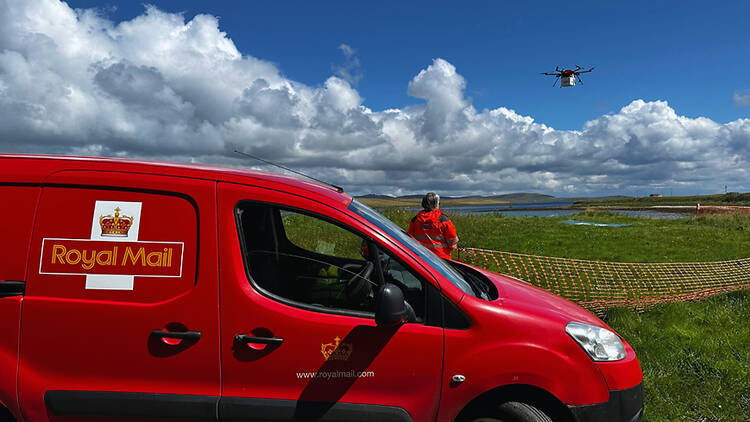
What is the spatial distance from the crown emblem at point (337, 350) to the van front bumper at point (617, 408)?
4.20 ft

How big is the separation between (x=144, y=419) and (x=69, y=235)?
1060 mm

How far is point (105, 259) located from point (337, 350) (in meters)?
1.33

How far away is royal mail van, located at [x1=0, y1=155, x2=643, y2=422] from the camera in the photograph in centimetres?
221

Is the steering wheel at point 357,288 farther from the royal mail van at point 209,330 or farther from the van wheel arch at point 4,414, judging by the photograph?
the van wheel arch at point 4,414

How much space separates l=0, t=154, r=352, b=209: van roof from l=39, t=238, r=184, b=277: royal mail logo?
0.40 meters

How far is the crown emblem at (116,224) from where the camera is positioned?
2273 mm

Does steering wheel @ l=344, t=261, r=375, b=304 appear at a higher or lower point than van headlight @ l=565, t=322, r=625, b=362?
higher

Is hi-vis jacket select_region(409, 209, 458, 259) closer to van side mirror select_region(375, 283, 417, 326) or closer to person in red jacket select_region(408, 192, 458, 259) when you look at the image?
person in red jacket select_region(408, 192, 458, 259)

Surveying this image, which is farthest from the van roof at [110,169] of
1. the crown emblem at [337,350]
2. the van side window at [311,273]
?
the crown emblem at [337,350]

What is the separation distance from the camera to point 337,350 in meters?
2.26

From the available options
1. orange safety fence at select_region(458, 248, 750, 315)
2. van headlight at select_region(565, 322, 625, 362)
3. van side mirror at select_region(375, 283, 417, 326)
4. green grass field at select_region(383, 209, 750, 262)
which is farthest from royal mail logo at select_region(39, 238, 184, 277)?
green grass field at select_region(383, 209, 750, 262)

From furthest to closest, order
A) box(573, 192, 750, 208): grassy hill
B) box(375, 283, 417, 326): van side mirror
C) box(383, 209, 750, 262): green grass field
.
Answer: box(573, 192, 750, 208): grassy hill, box(383, 209, 750, 262): green grass field, box(375, 283, 417, 326): van side mirror

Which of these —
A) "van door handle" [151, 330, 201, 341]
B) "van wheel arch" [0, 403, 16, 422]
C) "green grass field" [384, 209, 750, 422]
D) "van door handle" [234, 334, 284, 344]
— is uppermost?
"van door handle" [151, 330, 201, 341]

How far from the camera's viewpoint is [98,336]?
7.28 ft
